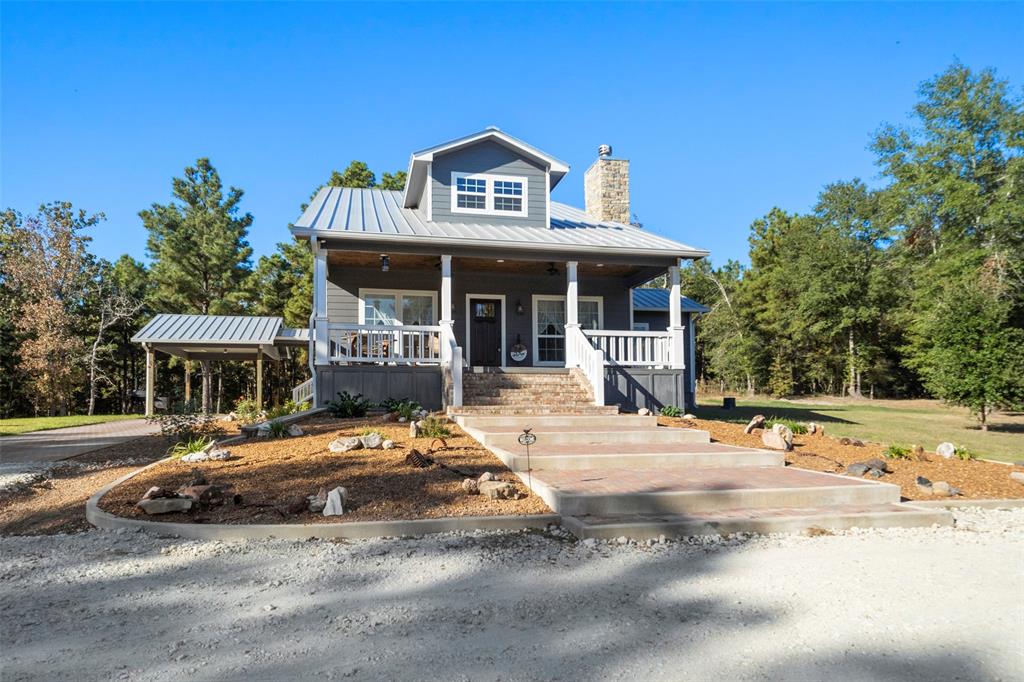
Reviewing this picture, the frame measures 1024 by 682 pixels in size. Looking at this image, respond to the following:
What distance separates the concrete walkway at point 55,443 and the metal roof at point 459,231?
5.23m

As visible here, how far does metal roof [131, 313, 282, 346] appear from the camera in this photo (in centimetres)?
1738

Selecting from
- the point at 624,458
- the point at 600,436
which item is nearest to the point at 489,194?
the point at 600,436

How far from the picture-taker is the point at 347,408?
1031 centimetres

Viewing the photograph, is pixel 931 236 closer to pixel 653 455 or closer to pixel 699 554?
pixel 653 455

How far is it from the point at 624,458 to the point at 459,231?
7973mm

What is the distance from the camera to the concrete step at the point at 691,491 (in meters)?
5.10

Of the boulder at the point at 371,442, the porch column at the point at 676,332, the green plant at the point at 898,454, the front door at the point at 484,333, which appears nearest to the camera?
the boulder at the point at 371,442

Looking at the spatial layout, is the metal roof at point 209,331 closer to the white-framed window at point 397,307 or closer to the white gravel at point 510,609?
the white-framed window at point 397,307

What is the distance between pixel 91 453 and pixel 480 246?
7781mm

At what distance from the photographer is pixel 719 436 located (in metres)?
9.59

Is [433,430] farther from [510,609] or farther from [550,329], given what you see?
[550,329]

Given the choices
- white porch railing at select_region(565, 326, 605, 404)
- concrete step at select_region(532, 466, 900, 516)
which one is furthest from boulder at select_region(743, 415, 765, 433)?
concrete step at select_region(532, 466, 900, 516)

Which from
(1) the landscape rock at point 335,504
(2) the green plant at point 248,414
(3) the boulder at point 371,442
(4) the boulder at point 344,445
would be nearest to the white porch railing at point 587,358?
(3) the boulder at point 371,442

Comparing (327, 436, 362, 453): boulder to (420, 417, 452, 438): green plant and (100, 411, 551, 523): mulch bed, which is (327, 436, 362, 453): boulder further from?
(420, 417, 452, 438): green plant
